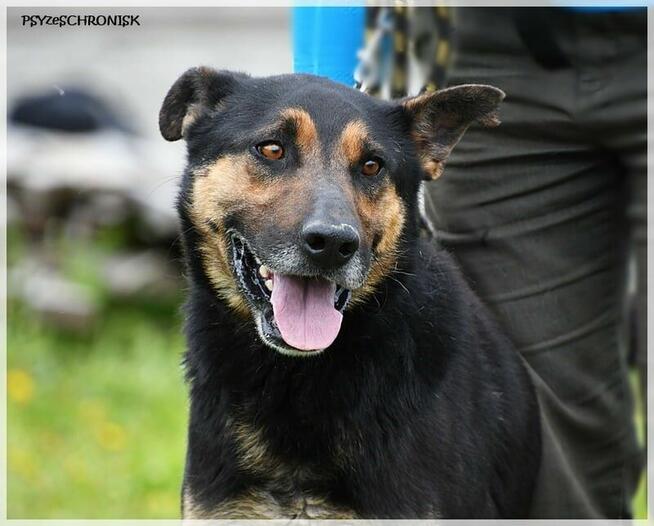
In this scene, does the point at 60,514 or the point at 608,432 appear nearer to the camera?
the point at 608,432

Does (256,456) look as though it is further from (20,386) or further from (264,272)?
(20,386)

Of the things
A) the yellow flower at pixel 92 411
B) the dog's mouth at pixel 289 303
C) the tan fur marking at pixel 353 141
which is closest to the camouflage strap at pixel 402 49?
the tan fur marking at pixel 353 141

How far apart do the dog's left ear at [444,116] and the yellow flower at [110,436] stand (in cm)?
332

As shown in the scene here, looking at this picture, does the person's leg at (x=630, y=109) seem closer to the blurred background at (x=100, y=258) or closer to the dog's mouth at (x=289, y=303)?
the dog's mouth at (x=289, y=303)

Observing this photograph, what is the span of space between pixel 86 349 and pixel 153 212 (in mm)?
1143

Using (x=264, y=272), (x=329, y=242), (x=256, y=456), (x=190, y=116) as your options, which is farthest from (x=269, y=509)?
(x=190, y=116)

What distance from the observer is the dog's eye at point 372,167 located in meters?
3.39

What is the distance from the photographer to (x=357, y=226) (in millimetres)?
3158

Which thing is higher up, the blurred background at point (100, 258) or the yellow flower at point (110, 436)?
the blurred background at point (100, 258)

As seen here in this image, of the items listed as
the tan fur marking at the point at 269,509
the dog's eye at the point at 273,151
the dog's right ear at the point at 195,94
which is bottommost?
the tan fur marking at the point at 269,509

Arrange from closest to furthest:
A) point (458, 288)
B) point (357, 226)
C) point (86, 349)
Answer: point (357, 226)
point (458, 288)
point (86, 349)

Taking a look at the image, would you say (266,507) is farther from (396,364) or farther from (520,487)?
(520,487)

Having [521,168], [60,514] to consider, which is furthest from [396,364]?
[60,514]

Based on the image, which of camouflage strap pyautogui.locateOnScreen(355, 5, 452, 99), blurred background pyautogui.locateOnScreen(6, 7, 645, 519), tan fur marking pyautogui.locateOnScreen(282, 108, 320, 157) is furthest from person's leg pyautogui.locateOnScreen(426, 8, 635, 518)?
blurred background pyautogui.locateOnScreen(6, 7, 645, 519)
